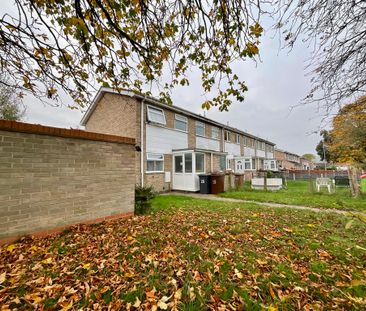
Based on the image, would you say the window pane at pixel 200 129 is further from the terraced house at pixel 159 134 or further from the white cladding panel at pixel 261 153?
the white cladding panel at pixel 261 153

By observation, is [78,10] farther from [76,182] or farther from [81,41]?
[76,182]

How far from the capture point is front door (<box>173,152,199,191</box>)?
12.5m

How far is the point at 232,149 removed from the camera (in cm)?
2186

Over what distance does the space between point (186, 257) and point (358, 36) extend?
472 cm

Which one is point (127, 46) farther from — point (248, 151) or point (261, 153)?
point (261, 153)

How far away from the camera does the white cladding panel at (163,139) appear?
12.0 metres

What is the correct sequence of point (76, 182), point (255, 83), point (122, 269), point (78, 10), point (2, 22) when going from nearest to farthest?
point (122, 269), point (78, 10), point (2, 22), point (76, 182), point (255, 83)

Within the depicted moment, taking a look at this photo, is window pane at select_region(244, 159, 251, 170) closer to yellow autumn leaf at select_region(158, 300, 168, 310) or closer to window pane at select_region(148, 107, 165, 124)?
window pane at select_region(148, 107, 165, 124)

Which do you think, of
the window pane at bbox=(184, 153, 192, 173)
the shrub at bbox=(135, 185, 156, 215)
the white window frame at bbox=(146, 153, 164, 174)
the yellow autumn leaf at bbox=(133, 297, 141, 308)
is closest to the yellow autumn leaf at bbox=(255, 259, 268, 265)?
the yellow autumn leaf at bbox=(133, 297, 141, 308)

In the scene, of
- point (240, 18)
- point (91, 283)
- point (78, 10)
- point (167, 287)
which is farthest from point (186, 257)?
point (78, 10)

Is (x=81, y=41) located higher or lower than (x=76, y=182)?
higher

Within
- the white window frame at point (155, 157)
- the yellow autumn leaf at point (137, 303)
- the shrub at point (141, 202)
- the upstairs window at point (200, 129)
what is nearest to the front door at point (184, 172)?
the white window frame at point (155, 157)

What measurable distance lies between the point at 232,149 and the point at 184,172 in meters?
10.7

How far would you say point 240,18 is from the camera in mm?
3049
